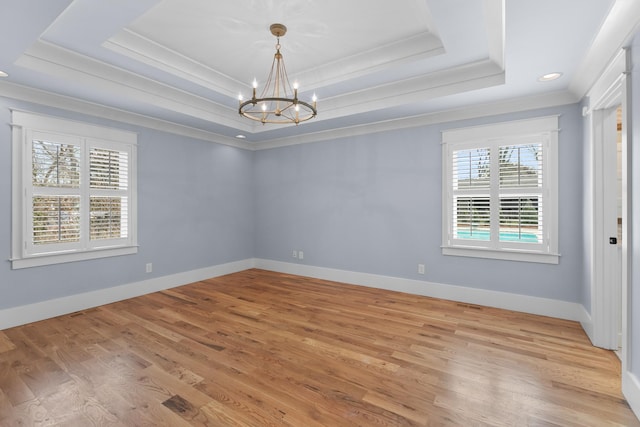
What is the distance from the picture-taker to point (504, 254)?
12.3 ft

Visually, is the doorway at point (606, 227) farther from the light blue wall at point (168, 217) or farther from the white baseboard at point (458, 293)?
the light blue wall at point (168, 217)

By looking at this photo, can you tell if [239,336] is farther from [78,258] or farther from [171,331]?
[78,258]

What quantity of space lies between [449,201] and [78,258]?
4.81 m

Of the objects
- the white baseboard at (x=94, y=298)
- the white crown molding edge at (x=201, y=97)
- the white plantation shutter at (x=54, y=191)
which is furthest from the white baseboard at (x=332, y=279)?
the white crown molding edge at (x=201, y=97)

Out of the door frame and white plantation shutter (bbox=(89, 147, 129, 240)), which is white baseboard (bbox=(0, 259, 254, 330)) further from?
the door frame

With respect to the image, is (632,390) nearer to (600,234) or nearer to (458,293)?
(600,234)

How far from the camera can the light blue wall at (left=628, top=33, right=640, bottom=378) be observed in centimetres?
187

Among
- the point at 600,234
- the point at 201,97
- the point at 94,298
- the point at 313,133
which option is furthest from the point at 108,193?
the point at 600,234

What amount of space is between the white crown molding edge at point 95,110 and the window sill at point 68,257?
1.74 meters

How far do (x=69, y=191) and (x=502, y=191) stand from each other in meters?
5.27

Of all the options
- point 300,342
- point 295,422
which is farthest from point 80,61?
point 295,422

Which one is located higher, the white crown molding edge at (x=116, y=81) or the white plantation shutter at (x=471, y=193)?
the white crown molding edge at (x=116, y=81)

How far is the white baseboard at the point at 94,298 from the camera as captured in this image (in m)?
3.27

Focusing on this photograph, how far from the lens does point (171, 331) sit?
311 cm
